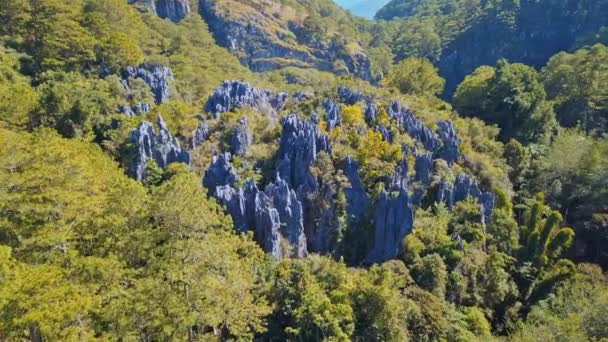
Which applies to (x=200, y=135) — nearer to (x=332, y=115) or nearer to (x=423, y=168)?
(x=332, y=115)

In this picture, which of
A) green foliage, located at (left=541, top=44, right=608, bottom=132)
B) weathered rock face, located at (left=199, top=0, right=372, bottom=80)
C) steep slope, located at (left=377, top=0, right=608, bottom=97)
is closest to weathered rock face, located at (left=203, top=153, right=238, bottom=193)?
green foliage, located at (left=541, top=44, right=608, bottom=132)

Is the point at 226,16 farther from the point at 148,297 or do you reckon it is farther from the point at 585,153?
the point at 148,297

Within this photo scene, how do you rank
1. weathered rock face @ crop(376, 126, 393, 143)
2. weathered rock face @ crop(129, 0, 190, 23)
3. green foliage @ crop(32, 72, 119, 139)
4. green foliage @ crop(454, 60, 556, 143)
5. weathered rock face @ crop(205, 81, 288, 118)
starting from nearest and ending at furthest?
green foliage @ crop(32, 72, 119, 139)
weathered rock face @ crop(376, 126, 393, 143)
weathered rock face @ crop(205, 81, 288, 118)
green foliage @ crop(454, 60, 556, 143)
weathered rock face @ crop(129, 0, 190, 23)

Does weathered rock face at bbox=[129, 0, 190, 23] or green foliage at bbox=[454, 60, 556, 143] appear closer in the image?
green foliage at bbox=[454, 60, 556, 143]

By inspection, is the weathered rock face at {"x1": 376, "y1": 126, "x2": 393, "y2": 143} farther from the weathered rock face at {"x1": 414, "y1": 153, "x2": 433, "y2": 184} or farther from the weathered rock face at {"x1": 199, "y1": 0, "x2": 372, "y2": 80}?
the weathered rock face at {"x1": 199, "y1": 0, "x2": 372, "y2": 80}

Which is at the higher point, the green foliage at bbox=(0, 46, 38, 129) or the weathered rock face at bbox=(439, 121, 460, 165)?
the green foliage at bbox=(0, 46, 38, 129)

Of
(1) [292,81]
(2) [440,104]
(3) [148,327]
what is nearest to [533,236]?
(2) [440,104]

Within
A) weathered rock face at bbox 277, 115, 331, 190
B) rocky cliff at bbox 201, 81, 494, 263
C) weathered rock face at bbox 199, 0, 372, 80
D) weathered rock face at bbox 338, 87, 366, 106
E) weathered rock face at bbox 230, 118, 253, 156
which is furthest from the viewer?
weathered rock face at bbox 199, 0, 372, 80
